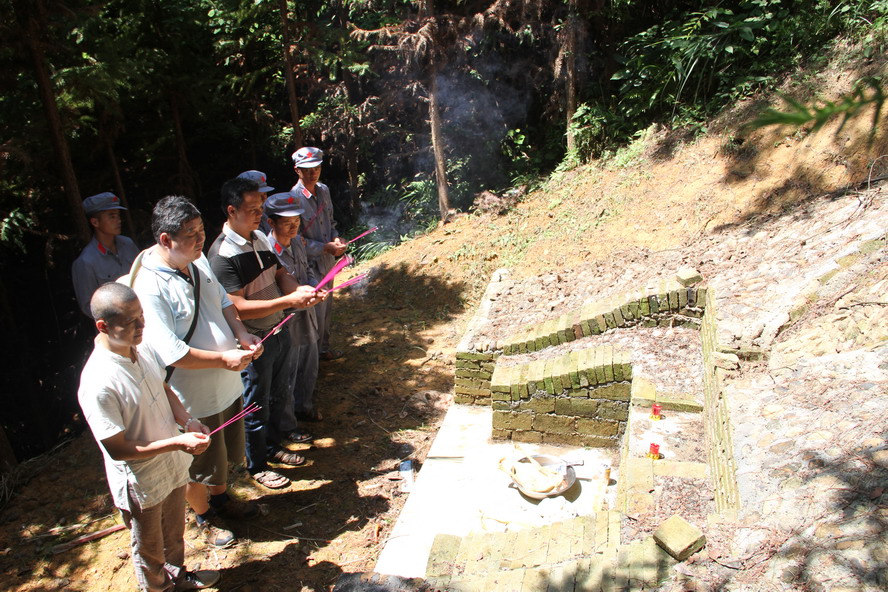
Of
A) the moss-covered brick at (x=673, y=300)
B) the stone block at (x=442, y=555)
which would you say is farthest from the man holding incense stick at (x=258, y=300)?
the moss-covered brick at (x=673, y=300)

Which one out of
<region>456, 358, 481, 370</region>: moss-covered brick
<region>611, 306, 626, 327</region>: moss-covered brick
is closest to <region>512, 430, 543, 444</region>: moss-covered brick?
<region>456, 358, 481, 370</region>: moss-covered brick

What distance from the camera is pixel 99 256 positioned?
455 cm

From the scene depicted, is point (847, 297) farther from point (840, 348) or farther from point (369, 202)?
point (369, 202)

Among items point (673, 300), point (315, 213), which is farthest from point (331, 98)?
point (673, 300)

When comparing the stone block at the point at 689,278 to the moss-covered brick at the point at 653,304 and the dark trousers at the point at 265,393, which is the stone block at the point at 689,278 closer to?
the moss-covered brick at the point at 653,304

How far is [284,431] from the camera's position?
15.6 feet

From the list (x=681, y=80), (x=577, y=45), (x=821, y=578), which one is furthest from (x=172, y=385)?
(x=577, y=45)

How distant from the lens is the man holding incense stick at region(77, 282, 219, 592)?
8.27 feet

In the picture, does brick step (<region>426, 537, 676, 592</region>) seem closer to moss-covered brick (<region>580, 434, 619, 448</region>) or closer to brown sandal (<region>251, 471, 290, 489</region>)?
moss-covered brick (<region>580, 434, 619, 448</region>)

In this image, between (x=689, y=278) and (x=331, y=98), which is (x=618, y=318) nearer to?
(x=689, y=278)

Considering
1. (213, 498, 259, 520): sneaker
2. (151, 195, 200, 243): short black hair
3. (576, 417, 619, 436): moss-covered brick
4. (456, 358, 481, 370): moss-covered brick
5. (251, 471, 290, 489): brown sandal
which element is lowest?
(213, 498, 259, 520): sneaker

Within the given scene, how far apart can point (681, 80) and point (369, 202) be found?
7.02 meters

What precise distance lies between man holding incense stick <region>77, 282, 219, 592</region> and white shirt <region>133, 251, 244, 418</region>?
0.13 meters

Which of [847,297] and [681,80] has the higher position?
[681,80]
